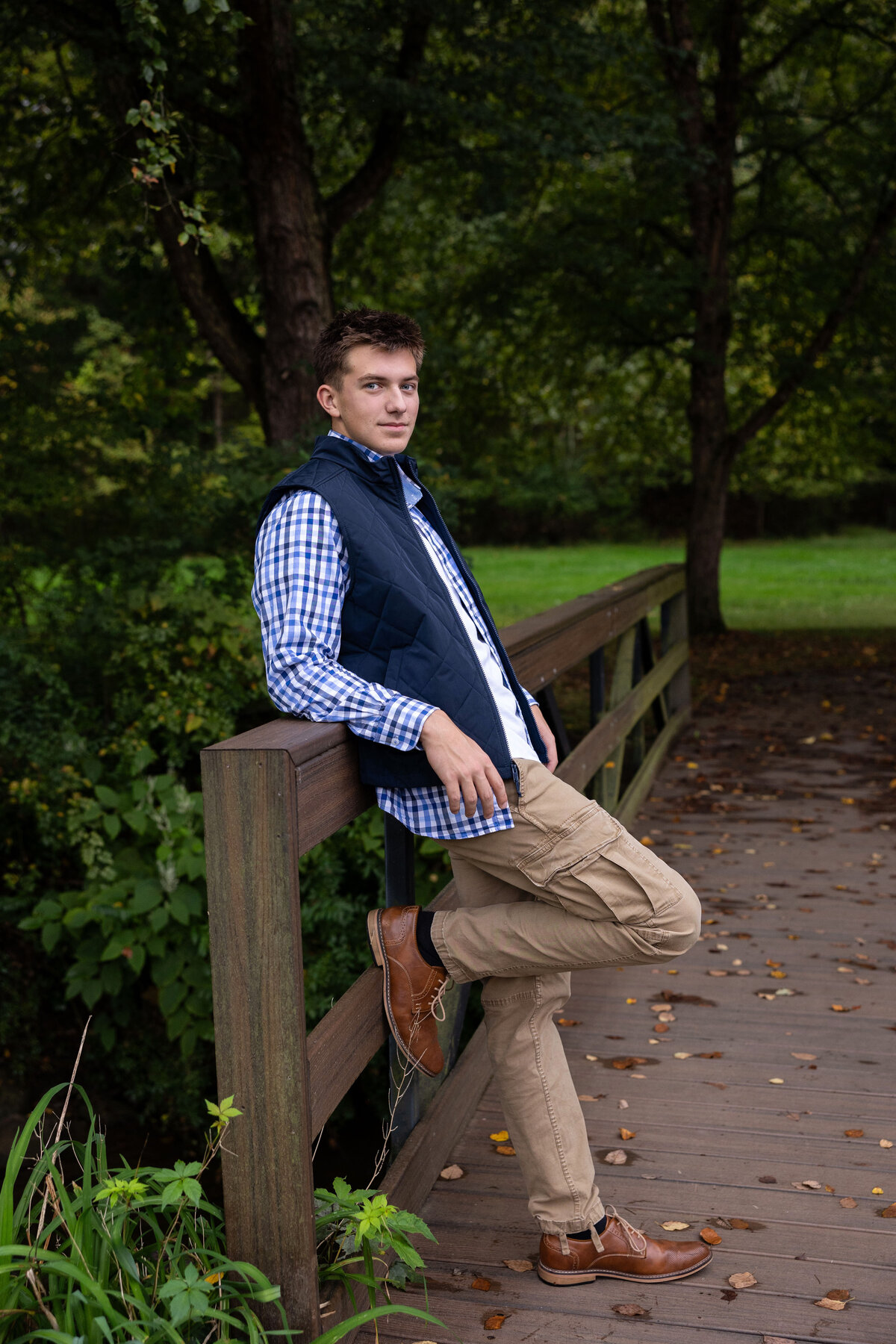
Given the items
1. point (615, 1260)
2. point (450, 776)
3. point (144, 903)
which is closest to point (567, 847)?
point (450, 776)

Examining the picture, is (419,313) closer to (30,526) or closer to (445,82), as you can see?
(445,82)

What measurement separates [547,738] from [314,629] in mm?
850

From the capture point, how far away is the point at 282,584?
2.17 m

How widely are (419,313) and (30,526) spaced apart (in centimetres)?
502

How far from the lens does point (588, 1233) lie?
8.27 ft

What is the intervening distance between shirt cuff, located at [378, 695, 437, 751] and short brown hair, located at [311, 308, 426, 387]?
2.13ft

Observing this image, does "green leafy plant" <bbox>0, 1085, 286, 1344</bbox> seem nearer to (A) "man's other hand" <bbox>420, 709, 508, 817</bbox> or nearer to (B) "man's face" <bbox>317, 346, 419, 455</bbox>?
(A) "man's other hand" <bbox>420, 709, 508, 817</bbox>

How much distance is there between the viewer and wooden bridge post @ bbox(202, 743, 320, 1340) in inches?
76.7

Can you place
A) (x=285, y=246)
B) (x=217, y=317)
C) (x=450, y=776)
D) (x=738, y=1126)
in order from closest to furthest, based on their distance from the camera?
(x=450, y=776)
(x=738, y=1126)
(x=285, y=246)
(x=217, y=317)

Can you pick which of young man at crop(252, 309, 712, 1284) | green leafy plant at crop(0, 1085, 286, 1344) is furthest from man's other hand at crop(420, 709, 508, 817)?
green leafy plant at crop(0, 1085, 286, 1344)

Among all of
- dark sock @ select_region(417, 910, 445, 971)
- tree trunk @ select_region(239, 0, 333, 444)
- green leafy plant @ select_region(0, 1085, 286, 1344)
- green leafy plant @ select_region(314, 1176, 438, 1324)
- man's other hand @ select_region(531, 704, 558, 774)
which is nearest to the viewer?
green leafy plant @ select_region(0, 1085, 286, 1344)

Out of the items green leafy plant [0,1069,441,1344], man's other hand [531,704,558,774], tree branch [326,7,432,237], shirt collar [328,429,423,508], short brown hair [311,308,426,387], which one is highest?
Result: tree branch [326,7,432,237]

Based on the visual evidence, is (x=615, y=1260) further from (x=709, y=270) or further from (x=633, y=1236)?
(x=709, y=270)

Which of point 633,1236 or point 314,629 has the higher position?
point 314,629
